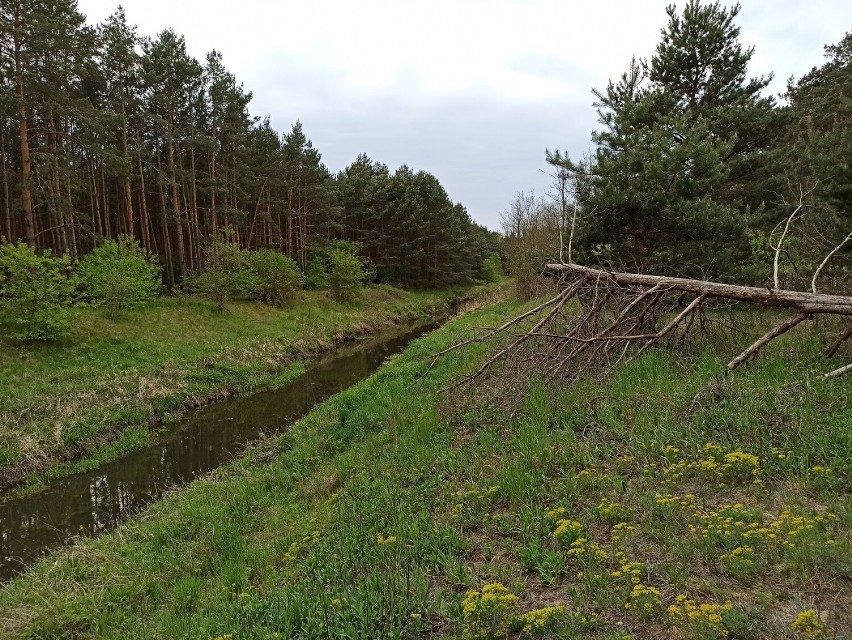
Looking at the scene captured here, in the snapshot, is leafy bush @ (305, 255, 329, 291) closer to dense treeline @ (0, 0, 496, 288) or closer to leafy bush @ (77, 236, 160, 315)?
dense treeline @ (0, 0, 496, 288)

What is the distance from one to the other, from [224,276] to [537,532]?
21.9 meters

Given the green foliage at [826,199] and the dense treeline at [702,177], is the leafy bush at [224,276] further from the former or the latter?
the green foliage at [826,199]

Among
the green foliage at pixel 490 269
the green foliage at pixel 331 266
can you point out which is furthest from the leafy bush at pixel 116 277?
the green foliage at pixel 490 269

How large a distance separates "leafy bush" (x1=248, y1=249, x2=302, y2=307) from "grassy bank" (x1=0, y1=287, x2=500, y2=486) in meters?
1.51

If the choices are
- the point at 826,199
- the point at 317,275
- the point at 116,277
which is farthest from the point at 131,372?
the point at 317,275

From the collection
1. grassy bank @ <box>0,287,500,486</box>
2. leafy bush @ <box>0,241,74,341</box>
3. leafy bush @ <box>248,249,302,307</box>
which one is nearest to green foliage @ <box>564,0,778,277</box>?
grassy bank @ <box>0,287,500,486</box>

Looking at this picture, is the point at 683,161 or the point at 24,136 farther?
the point at 24,136

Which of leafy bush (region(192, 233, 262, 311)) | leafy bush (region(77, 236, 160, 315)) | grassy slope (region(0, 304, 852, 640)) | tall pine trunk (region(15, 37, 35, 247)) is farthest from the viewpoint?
leafy bush (region(192, 233, 262, 311))

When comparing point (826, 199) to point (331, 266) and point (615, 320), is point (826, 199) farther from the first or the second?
point (331, 266)

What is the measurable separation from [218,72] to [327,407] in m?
23.0

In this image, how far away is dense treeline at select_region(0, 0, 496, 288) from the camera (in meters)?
16.1

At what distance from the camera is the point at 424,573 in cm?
364

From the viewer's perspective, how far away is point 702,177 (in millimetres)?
8508

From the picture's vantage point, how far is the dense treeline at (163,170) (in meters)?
16.1
